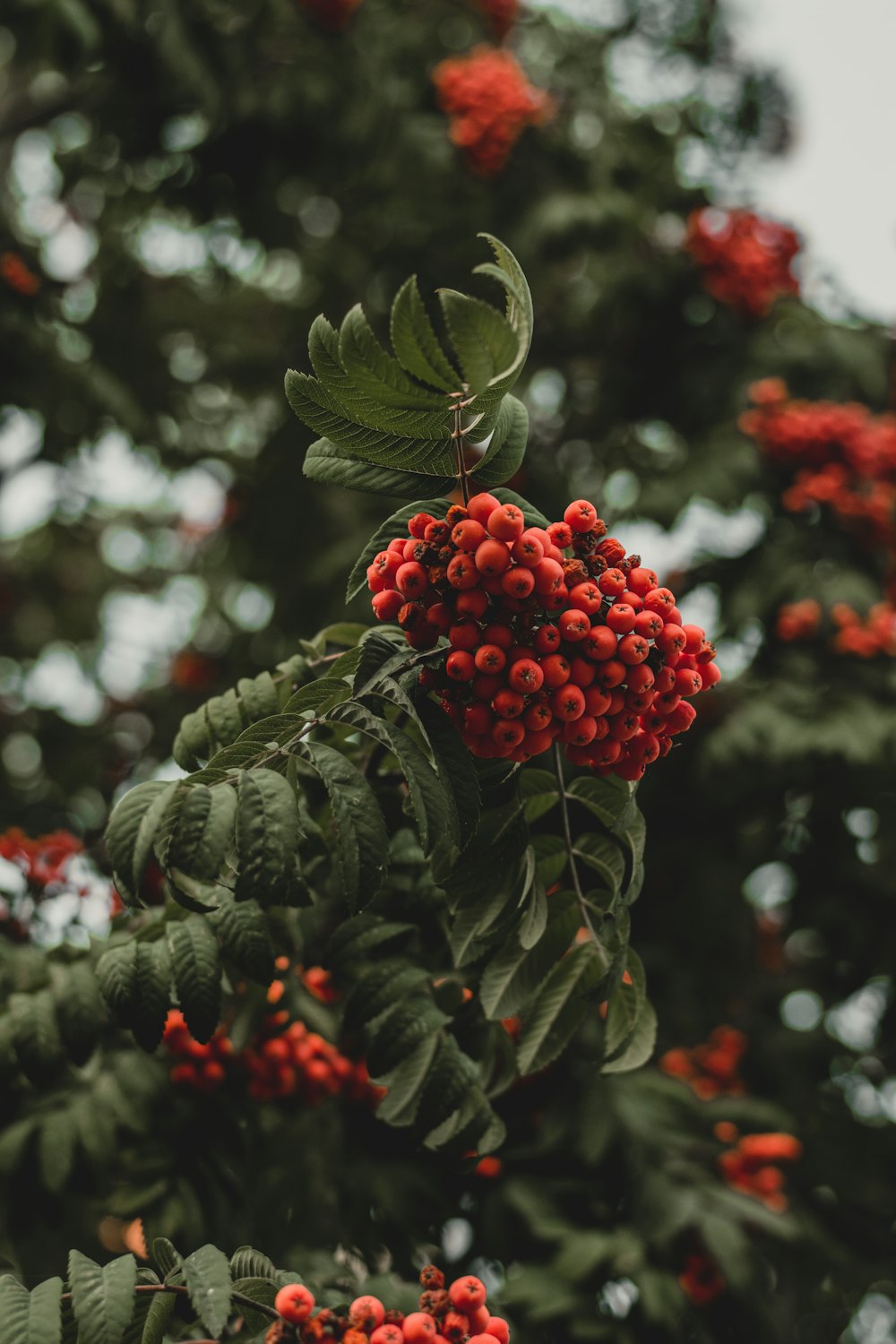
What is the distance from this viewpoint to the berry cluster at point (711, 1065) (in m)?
4.16

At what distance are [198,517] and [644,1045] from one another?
6770 mm

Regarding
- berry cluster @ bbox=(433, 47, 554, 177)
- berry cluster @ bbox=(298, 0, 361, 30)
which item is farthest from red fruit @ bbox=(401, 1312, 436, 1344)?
berry cluster @ bbox=(298, 0, 361, 30)

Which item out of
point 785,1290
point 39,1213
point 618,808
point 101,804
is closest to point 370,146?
point 101,804

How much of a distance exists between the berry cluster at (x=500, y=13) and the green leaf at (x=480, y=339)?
577 cm

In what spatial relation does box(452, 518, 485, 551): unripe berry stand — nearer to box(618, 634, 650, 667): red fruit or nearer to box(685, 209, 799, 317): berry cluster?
box(618, 634, 650, 667): red fruit

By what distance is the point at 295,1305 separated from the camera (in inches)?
58.7

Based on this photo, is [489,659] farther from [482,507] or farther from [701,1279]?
[701,1279]

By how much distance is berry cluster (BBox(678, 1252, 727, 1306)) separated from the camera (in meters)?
3.29

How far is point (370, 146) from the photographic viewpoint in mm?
5172

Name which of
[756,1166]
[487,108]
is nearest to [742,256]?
[487,108]

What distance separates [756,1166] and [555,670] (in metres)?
2.86

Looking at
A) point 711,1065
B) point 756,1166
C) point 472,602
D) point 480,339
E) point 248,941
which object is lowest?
point 711,1065

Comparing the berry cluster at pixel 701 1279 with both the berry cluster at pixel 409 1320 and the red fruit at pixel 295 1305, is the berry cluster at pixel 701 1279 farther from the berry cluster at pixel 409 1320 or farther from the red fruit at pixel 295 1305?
the red fruit at pixel 295 1305

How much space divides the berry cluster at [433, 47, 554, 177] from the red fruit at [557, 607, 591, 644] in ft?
14.3
